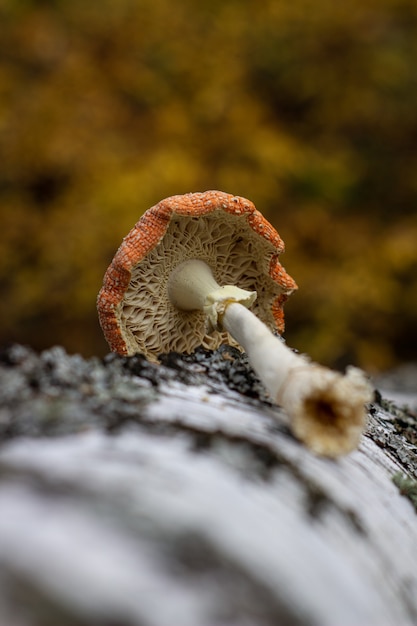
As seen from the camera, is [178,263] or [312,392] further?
[178,263]

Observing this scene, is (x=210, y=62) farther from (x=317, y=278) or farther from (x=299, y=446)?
(x=299, y=446)

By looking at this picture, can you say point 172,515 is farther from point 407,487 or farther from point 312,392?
point 407,487

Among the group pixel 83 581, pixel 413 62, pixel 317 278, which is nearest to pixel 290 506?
pixel 83 581

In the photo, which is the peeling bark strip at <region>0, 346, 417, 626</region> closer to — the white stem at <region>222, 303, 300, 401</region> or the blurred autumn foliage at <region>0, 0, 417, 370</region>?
the white stem at <region>222, 303, 300, 401</region>

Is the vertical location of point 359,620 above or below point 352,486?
below

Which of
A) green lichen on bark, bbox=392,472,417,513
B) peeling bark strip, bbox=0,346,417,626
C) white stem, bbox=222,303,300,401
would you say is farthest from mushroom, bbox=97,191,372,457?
green lichen on bark, bbox=392,472,417,513

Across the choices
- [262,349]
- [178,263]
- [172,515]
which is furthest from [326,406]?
[178,263]

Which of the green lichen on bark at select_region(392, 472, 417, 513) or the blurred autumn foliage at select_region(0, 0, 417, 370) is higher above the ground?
the blurred autumn foliage at select_region(0, 0, 417, 370)
